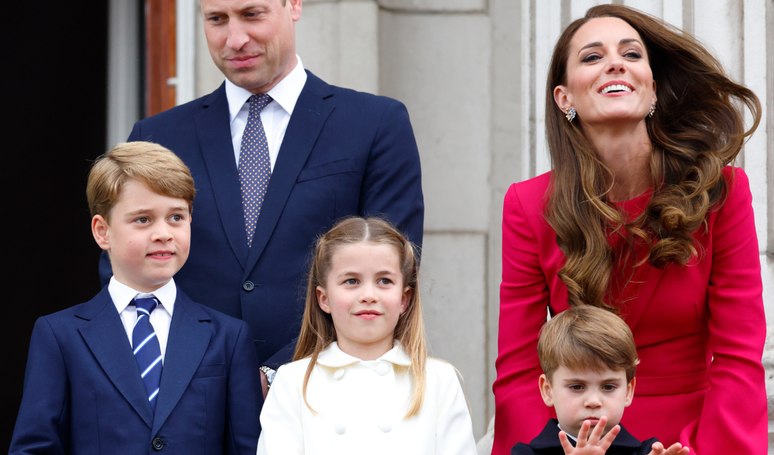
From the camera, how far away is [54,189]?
579 centimetres

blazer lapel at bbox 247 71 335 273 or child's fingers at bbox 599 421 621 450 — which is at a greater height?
blazer lapel at bbox 247 71 335 273

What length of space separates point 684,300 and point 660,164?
1.33ft

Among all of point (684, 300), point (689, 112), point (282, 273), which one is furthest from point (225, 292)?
point (689, 112)

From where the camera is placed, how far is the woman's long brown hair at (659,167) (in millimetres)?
2266

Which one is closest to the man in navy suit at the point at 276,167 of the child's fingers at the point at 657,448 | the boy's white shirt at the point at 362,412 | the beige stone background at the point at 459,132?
the boy's white shirt at the point at 362,412

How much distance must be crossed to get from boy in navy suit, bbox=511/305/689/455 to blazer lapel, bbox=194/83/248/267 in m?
0.98

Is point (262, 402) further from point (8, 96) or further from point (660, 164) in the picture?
point (8, 96)

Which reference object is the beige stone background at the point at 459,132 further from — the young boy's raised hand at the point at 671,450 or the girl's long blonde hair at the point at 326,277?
the young boy's raised hand at the point at 671,450

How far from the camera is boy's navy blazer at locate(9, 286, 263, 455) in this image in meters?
2.11

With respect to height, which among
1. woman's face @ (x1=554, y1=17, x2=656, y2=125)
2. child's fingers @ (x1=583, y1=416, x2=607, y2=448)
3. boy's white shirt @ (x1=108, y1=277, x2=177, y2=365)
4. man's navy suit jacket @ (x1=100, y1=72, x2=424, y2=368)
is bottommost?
child's fingers @ (x1=583, y1=416, x2=607, y2=448)

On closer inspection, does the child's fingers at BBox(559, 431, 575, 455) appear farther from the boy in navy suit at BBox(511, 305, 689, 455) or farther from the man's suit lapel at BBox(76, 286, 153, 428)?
the man's suit lapel at BBox(76, 286, 153, 428)

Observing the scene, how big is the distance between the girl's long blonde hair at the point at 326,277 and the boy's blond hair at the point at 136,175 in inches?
16.9

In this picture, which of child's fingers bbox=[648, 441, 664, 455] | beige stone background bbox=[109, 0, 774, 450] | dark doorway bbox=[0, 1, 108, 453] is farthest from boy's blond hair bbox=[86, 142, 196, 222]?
dark doorway bbox=[0, 1, 108, 453]

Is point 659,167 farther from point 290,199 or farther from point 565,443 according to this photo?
point 290,199
